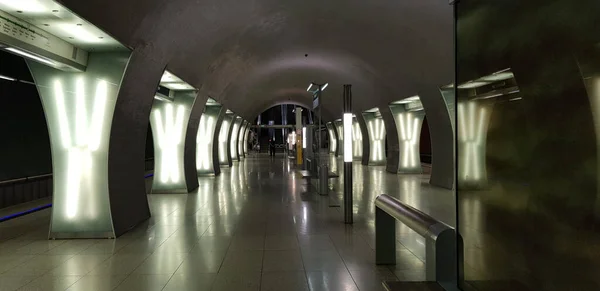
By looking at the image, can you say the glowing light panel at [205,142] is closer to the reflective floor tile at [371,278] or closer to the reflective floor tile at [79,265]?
the reflective floor tile at [79,265]

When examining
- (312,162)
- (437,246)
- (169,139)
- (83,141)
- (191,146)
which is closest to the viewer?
(437,246)

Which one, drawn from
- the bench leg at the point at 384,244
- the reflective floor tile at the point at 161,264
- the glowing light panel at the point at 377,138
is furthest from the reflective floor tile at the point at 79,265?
the glowing light panel at the point at 377,138

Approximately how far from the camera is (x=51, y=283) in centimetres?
446

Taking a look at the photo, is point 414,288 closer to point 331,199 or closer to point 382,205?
point 382,205

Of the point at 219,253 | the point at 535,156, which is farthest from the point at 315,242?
the point at 535,156

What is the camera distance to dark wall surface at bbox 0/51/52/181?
32.0ft

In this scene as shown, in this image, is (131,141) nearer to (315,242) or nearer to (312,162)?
(315,242)

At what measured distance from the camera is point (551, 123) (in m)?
2.25

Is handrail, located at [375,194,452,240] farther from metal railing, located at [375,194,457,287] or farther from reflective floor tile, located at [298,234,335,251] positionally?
reflective floor tile, located at [298,234,335,251]

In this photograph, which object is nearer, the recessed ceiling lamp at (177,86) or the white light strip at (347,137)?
the white light strip at (347,137)

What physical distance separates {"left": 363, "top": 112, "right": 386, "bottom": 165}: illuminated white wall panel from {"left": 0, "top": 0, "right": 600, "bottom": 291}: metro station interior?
26.2 feet

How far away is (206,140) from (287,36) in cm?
668

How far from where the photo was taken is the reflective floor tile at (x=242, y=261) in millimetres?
4859

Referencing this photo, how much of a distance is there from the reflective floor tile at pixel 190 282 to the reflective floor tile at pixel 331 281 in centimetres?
111
